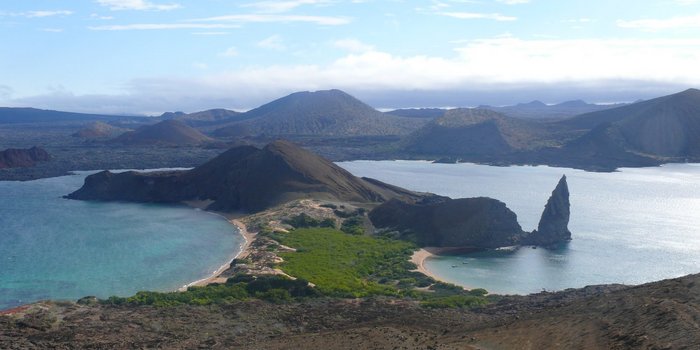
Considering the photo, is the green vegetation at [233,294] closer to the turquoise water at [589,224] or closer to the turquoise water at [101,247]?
the turquoise water at [101,247]

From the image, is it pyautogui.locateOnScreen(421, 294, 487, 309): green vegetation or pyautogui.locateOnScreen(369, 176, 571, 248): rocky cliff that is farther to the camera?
pyautogui.locateOnScreen(369, 176, 571, 248): rocky cliff

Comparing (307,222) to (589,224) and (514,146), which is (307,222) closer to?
(589,224)

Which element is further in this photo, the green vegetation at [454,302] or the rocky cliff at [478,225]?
the rocky cliff at [478,225]

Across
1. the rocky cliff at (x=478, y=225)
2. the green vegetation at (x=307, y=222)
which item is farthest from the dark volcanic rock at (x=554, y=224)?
the green vegetation at (x=307, y=222)

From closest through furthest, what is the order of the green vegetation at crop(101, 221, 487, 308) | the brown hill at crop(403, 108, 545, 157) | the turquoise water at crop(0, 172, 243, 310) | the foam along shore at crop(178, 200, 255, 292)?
the green vegetation at crop(101, 221, 487, 308) → the foam along shore at crop(178, 200, 255, 292) → the turquoise water at crop(0, 172, 243, 310) → the brown hill at crop(403, 108, 545, 157)

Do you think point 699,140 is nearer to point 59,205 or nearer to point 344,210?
point 344,210

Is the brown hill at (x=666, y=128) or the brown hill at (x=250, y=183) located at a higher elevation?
the brown hill at (x=666, y=128)

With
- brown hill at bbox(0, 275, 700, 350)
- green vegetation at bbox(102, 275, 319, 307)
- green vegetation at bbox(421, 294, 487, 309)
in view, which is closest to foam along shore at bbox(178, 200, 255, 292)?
green vegetation at bbox(102, 275, 319, 307)

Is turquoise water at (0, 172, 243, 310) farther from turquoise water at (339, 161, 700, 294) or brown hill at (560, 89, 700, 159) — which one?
brown hill at (560, 89, 700, 159)
